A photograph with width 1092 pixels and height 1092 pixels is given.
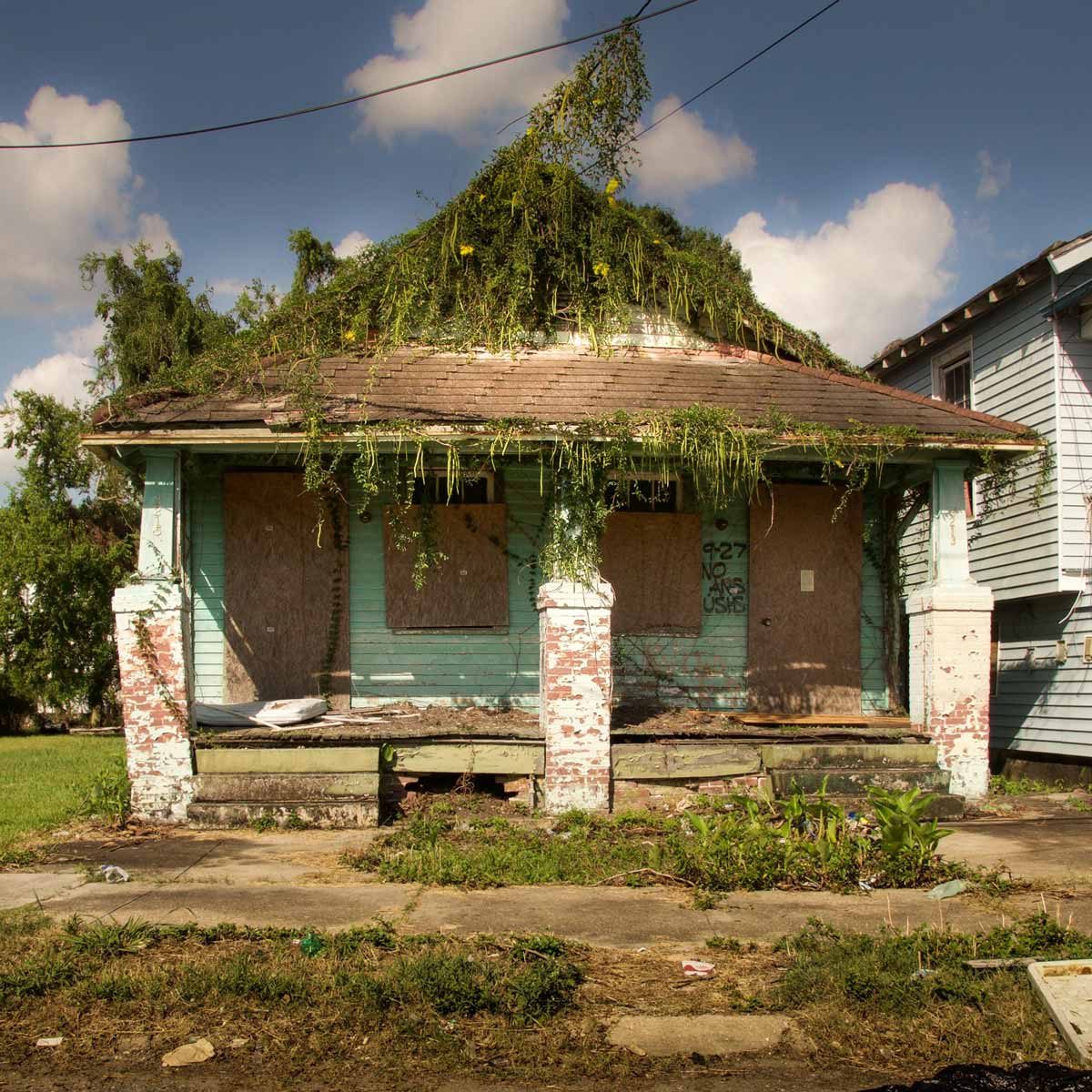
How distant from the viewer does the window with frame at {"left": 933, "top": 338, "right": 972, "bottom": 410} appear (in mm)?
13961

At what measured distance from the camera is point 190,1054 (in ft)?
12.6

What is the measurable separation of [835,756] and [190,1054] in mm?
6658

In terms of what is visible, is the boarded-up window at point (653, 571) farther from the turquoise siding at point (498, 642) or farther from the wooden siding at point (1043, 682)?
the wooden siding at point (1043, 682)

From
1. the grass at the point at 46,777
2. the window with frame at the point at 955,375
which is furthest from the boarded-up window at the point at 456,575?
the window with frame at the point at 955,375

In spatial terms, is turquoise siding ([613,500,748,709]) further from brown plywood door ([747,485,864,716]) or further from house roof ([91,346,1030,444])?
house roof ([91,346,1030,444])

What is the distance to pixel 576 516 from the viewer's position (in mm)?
9000

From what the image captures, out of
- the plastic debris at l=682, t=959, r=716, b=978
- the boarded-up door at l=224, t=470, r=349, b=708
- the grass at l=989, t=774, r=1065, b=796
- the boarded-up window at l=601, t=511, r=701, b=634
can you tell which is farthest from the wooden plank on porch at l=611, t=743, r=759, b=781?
the plastic debris at l=682, t=959, r=716, b=978

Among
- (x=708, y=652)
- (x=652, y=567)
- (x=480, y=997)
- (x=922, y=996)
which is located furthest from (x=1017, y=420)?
(x=480, y=997)

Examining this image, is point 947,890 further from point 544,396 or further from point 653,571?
point 544,396

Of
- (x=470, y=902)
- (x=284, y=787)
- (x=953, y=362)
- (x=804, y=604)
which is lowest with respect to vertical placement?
(x=470, y=902)

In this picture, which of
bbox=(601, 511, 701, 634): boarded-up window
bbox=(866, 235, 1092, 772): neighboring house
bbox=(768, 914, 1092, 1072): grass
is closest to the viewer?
bbox=(768, 914, 1092, 1072): grass

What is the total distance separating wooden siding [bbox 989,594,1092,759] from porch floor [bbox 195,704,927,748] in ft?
10.0

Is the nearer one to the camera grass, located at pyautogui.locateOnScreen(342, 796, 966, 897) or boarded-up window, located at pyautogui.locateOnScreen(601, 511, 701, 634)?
grass, located at pyautogui.locateOnScreen(342, 796, 966, 897)

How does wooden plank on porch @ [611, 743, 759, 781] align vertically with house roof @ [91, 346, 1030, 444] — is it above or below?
below
